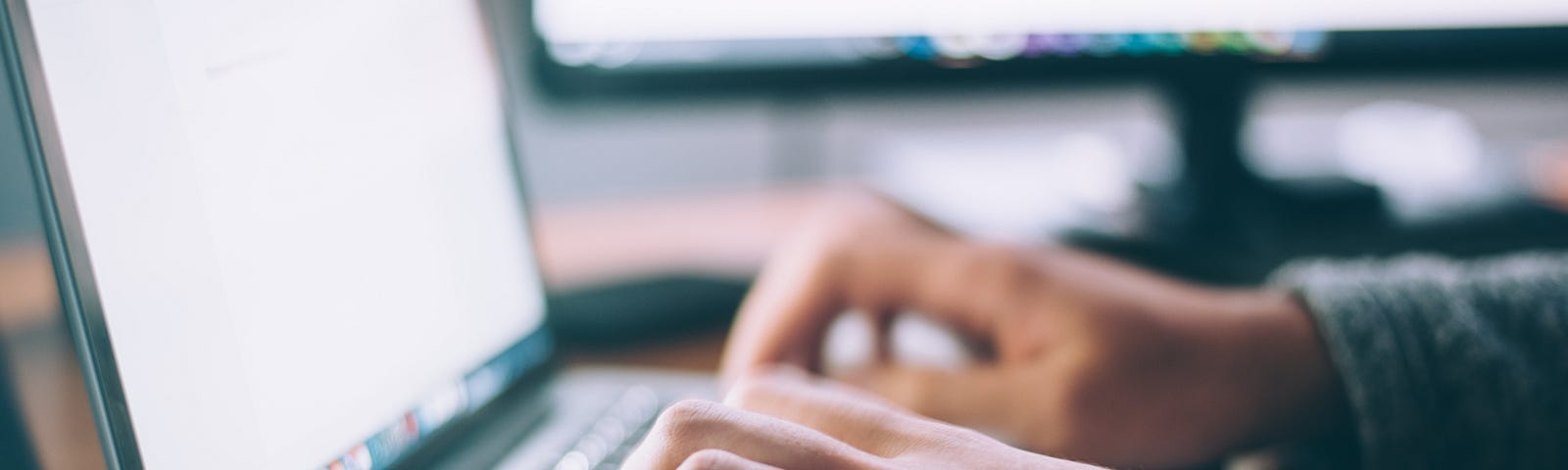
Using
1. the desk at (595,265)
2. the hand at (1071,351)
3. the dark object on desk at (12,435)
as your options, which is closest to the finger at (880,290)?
the hand at (1071,351)

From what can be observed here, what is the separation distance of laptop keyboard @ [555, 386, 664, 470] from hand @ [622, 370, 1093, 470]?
71mm

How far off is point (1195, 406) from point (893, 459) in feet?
0.57

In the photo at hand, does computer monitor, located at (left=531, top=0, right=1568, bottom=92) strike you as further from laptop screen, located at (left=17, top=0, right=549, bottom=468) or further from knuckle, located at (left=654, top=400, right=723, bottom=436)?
knuckle, located at (left=654, top=400, right=723, bottom=436)

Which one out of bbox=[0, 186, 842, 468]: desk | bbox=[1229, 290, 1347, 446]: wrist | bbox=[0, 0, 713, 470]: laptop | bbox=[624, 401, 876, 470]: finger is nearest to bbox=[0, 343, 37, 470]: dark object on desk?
bbox=[0, 186, 842, 468]: desk

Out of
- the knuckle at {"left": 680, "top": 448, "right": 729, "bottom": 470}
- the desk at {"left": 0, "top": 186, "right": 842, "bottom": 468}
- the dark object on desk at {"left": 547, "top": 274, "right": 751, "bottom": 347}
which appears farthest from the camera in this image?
the dark object on desk at {"left": 547, "top": 274, "right": 751, "bottom": 347}

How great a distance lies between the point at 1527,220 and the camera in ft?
1.78

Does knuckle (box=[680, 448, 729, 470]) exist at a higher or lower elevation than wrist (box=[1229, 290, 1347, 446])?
higher

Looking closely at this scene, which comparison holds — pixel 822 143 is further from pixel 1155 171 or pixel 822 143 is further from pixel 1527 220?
pixel 1527 220

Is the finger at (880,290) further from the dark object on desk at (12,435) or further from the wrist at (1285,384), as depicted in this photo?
the dark object on desk at (12,435)

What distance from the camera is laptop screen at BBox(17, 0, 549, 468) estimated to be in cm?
22

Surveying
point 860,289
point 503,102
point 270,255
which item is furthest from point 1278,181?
point 270,255

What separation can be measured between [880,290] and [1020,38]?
0.20 meters

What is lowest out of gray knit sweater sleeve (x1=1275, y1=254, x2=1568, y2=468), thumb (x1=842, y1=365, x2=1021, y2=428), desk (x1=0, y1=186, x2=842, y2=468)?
gray knit sweater sleeve (x1=1275, y1=254, x2=1568, y2=468)

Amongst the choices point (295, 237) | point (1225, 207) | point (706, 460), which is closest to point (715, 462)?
point (706, 460)
